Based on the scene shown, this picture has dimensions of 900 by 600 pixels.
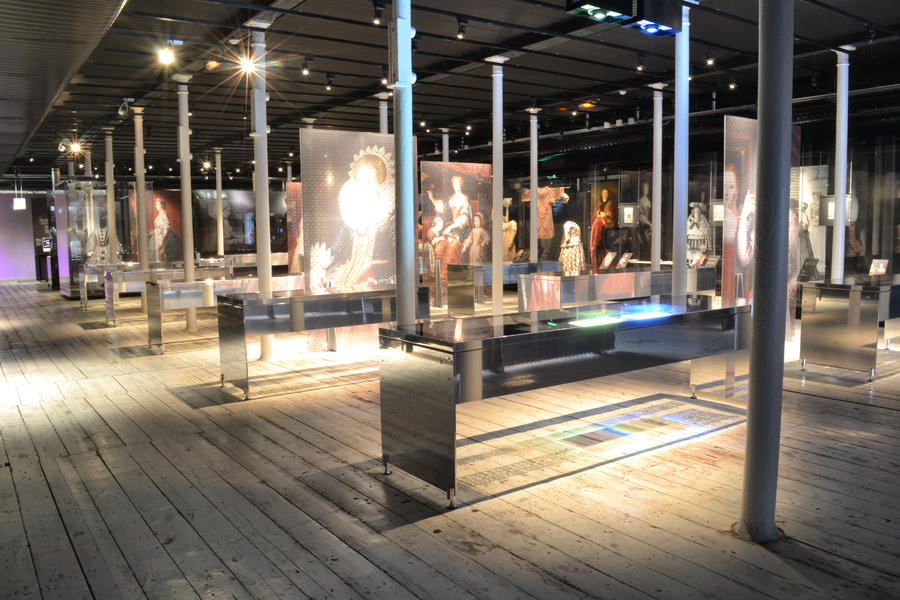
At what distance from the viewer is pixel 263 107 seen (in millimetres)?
9555

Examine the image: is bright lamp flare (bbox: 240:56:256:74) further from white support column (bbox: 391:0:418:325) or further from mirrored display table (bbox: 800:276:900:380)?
mirrored display table (bbox: 800:276:900:380)

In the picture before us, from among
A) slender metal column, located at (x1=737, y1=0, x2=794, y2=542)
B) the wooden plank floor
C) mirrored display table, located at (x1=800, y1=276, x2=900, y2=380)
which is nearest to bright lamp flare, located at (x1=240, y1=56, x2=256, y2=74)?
the wooden plank floor

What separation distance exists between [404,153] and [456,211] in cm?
820

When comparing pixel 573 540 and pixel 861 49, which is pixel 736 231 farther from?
pixel 573 540

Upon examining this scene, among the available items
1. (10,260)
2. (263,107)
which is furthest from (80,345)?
(10,260)

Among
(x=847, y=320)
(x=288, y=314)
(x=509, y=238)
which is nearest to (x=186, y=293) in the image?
(x=288, y=314)

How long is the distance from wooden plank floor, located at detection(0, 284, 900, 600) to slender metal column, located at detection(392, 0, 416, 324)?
4.24 ft

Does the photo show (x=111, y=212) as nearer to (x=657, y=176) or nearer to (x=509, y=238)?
(x=509, y=238)

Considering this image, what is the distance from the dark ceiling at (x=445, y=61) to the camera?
8.95 metres

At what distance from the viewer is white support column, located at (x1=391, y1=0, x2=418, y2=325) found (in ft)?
18.7

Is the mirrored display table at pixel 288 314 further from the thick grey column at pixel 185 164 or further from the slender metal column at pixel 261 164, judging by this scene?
the thick grey column at pixel 185 164

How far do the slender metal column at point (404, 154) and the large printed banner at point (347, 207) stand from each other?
3.54 m

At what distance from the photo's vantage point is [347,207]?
9500 mm

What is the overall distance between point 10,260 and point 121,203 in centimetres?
1157
